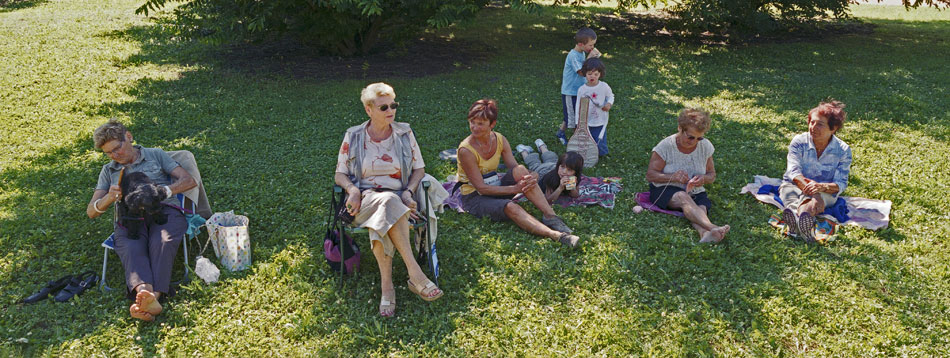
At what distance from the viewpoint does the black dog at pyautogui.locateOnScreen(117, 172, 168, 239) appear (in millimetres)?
4629

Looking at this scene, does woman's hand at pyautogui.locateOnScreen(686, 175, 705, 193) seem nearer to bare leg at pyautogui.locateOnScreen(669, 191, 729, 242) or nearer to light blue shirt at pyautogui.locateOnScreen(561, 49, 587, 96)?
bare leg at pyautogui.locateOnScreen(669, 191, 729, 242)

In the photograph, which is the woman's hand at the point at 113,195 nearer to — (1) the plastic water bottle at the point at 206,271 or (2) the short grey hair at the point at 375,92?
(1) the plastic water bottle at the point at 206,271

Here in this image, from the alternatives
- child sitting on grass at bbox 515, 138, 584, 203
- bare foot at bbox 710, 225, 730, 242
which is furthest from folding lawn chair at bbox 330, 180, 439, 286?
bare foot at bbox 710, 225, 730, 242

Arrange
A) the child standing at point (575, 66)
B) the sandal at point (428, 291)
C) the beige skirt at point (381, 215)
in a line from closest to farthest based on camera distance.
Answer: the beige skirt at point (381, 215) < the sandal at point (428, 291) < the child standing at point (575, 66)

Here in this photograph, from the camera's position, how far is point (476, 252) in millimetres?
5223

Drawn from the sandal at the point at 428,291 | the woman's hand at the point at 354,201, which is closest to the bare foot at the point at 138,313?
the woman's hand at the point at 354,201

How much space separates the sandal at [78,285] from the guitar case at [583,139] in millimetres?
4761

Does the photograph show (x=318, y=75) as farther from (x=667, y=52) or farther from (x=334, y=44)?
(x=667, y=52)

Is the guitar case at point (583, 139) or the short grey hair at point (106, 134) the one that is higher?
the short grey hair at point (106, 134)

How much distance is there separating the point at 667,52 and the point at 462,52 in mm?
4469

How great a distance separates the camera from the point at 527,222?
5.48 m

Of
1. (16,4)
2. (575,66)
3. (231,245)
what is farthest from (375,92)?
(16,4)

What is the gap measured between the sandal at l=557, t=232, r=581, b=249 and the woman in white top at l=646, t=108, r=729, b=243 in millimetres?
1127

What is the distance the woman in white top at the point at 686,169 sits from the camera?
18.2 feet
